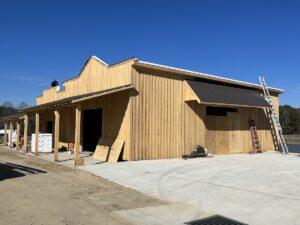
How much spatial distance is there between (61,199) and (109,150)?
849 centimetres

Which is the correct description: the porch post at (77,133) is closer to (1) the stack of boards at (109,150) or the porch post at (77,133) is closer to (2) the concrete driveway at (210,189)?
(2) the concrete driveway at (210,189)

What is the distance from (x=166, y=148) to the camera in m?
17.5

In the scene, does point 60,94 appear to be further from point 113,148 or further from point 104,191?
point 104,191

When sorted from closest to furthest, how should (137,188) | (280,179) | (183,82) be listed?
1. (137,188)
2. (280,179)
3. (183,82)

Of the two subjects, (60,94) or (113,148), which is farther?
(60,94)

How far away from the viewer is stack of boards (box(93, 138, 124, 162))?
15.9 meters

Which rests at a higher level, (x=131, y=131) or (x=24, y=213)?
(x=131, y=131)

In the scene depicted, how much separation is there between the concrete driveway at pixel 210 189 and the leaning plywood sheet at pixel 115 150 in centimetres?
81

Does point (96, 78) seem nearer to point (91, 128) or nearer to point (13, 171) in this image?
point (91, 128)

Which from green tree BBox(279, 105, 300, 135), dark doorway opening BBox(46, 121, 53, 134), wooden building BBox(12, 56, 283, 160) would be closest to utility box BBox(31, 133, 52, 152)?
wooden building BBox(12, 56, 283, 160)

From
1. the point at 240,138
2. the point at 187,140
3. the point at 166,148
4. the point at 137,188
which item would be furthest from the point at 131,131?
the point at 240,138

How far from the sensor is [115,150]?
16.1 metres

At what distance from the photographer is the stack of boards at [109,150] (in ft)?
52.3

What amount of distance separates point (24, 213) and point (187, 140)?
12.6 m
